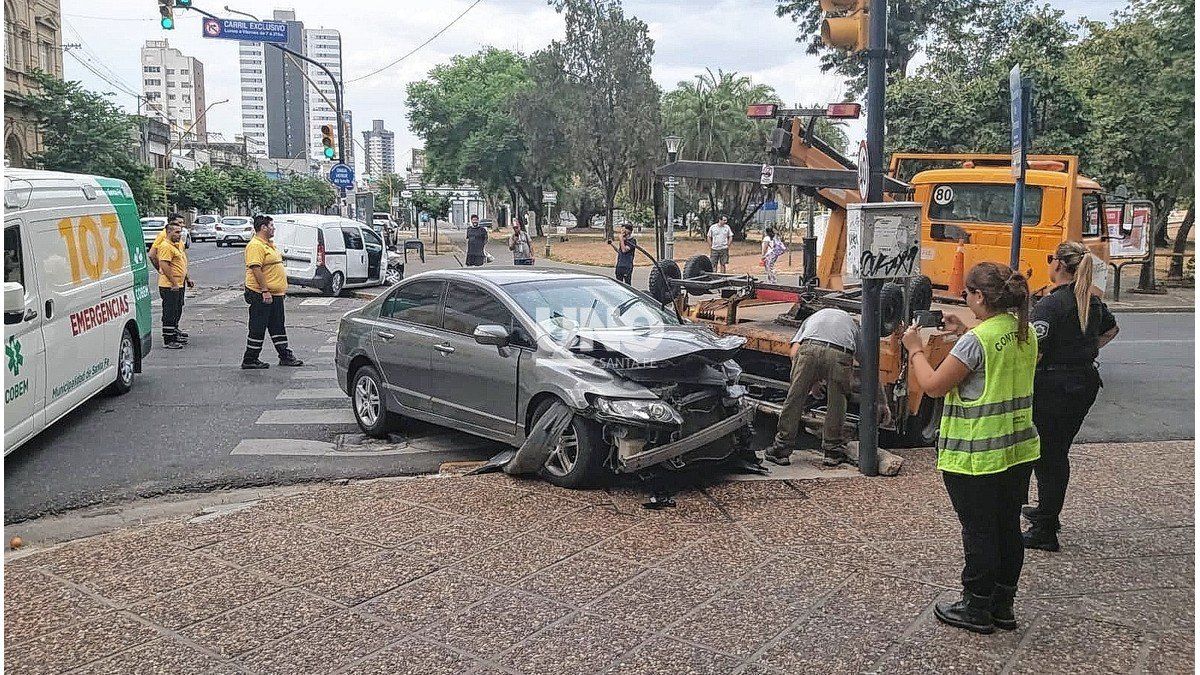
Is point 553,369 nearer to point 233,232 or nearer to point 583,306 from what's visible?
point 583,306

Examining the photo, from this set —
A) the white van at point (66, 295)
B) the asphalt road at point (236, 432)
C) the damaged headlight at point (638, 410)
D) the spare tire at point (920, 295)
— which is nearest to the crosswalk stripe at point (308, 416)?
the asphalt road at point (236, 432)

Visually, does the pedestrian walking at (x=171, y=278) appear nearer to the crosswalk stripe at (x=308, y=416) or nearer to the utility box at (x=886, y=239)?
the crosswalk stripe at (x=308, y=416)

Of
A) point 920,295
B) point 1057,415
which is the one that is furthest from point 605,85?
point 1057,415

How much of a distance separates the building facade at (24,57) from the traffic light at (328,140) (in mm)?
25586

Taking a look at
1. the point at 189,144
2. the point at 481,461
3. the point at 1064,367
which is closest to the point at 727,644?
the point at 1064,367

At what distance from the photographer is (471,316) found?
7512 mm

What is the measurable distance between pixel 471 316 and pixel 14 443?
3329 mm

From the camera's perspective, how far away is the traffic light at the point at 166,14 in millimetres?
20797

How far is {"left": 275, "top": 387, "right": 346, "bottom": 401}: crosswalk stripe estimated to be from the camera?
33.1ft

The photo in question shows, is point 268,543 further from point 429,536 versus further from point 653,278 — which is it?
point 653,278

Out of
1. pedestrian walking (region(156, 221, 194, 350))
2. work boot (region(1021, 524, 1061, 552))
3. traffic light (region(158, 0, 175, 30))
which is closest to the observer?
work boot (region(1021, 524, 1061, 552))

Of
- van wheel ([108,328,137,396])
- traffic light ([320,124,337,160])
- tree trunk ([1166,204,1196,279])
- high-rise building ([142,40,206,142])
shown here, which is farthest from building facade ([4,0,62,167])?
high-rise building ([142,40,206,142])

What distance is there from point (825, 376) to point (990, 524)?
318cm

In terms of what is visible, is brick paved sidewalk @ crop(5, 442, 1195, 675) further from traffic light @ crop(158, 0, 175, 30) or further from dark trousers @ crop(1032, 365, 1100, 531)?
traffic light @ crop(158, 0, 175, 30)
